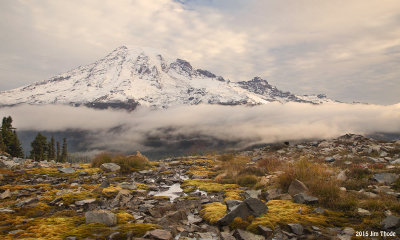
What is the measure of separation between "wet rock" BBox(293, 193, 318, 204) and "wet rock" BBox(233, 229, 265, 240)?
3156mm

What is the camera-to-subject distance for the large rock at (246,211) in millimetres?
7129

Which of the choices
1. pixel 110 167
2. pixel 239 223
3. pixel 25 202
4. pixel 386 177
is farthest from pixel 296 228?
pixel 110 167

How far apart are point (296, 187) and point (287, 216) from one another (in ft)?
9.43

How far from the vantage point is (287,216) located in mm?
7273

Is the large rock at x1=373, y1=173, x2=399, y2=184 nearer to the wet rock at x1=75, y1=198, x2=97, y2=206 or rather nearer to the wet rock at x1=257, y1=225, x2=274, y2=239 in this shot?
the wet rock at x1=257, y1=225, x2=274, y2=239

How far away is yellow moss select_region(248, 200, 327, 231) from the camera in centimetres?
678

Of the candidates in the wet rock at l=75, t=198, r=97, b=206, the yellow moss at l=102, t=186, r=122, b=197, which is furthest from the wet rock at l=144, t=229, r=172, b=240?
the yellow moss at l=102, t=186, r=122, b=197

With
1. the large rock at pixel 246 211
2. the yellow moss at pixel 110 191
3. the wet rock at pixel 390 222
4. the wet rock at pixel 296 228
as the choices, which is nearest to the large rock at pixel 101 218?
the large rock at pixel 246 211

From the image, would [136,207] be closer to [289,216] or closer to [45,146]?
A: [289,216]

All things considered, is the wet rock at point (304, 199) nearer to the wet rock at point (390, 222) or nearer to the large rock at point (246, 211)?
the large rock at point (246, 211)

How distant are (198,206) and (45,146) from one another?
74.2m

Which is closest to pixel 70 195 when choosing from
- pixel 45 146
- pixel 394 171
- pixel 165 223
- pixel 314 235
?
pixel 165 223

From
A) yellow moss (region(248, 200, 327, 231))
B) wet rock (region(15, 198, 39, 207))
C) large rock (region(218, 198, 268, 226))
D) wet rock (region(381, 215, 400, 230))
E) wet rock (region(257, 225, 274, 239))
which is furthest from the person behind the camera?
wet rock (region(15, 198, 39, 207))

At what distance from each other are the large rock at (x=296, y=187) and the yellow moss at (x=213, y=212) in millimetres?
3250
